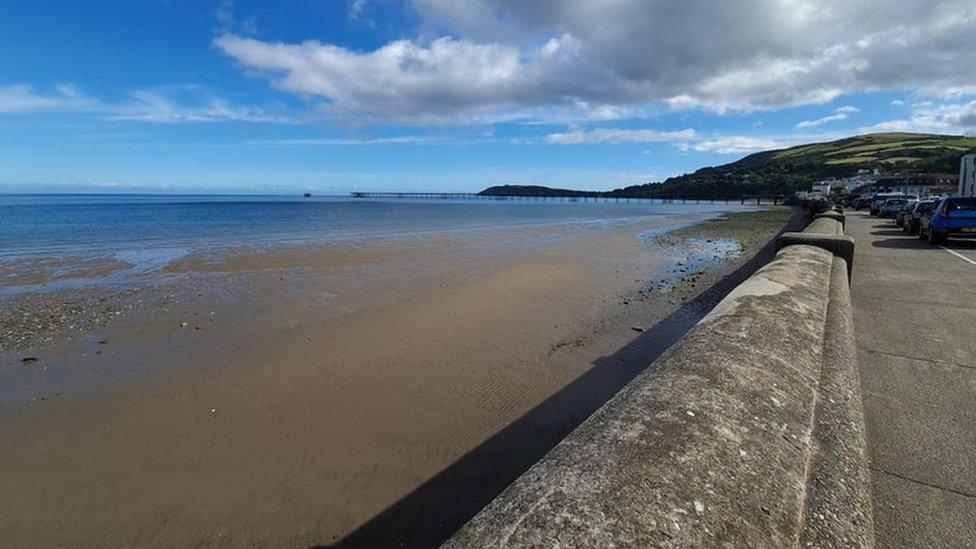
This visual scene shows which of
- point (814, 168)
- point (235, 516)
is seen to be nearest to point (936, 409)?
point (235, 516)

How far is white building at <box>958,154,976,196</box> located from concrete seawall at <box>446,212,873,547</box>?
66518 mm

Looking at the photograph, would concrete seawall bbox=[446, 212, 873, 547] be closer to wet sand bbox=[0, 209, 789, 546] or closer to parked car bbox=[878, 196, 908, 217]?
wet sand bbox=[0, 209, 789, 546]

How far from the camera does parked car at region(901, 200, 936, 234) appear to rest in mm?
19625

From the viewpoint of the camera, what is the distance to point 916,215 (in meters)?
20.5

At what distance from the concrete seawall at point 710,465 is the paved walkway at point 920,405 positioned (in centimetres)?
56

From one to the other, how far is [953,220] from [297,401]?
19348 mm

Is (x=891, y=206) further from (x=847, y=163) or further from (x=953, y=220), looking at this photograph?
(x=847, y=163)

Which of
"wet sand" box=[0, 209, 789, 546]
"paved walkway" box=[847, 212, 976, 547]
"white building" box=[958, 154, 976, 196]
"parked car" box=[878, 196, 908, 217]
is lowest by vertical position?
"wet sand" box=[0, 209, 789, 546]

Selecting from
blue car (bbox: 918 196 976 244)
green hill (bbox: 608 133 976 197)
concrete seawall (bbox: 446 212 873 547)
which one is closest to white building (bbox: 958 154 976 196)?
blue car (bbox: 918 196 976 244)

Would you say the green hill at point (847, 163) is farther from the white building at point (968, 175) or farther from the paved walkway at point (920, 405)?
the paved walkway at point (920, 405)

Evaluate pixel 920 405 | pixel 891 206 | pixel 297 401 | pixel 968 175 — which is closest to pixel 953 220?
pixel 920 405

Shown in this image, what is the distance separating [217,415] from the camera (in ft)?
20.1

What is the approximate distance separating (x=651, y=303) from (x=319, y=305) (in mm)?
7464

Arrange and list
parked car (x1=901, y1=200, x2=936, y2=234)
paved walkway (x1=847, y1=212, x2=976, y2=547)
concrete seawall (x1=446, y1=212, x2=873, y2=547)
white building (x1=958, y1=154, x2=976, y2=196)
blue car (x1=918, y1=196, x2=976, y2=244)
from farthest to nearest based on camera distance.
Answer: white building (x1=958, y1=154, x2=976, y2=196) → parked car (x1=901, y1=200, x2=936, y2=234) → blue car (x1=918, y1=196, x2=976, y2=244) → paved walkway (x1=847, y1=212, x2=976, y2=547) → concrete seawall (x1=446, y1=212, x2=873, y2=547)
